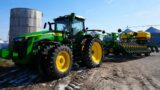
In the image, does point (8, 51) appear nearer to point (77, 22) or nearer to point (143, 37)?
point (77, 22)

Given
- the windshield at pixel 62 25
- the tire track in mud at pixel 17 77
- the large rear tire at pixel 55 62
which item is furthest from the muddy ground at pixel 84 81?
the windshield at pixel 62 25

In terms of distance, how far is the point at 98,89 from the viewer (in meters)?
7.34

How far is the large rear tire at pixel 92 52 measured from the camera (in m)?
10.8

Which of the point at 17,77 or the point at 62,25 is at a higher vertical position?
the point at 62,25

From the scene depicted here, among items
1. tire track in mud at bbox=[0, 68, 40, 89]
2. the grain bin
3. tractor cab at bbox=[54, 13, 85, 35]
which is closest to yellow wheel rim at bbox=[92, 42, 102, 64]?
tractor cab at bbox=[54, 13, 85, 35]

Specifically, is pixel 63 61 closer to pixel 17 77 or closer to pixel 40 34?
pixel 40 34

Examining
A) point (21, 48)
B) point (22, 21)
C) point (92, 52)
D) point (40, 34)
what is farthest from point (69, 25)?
point (22, 21)

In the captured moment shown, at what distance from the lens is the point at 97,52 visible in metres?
12.0

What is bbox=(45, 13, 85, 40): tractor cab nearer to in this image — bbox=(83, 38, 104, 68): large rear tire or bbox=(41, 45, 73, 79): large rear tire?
bbox=(83, 38, 104, 68): large rear tire

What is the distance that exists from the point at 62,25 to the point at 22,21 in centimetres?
746

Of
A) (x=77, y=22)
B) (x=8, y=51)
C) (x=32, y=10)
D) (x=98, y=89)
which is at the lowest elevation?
(x=98, y=89)

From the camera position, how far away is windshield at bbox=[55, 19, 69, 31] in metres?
10.9

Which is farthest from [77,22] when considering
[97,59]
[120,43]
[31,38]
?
[120,43]

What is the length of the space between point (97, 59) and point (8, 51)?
452 centimetres
